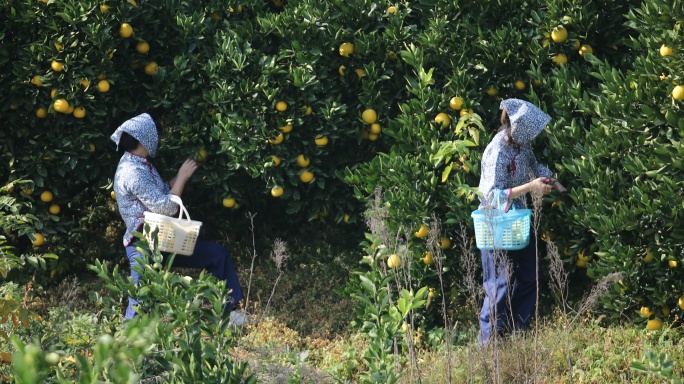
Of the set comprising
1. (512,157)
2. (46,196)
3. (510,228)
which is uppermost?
(512,157)

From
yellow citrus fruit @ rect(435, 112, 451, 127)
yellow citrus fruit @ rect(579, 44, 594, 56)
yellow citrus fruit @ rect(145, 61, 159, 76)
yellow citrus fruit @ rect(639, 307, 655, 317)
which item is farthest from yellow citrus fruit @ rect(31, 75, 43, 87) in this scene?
yellow citrus fruit @ rect(639, 307, 655, 317)

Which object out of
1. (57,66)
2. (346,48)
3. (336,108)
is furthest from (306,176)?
(57,66)

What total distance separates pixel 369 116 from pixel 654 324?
2325 mm

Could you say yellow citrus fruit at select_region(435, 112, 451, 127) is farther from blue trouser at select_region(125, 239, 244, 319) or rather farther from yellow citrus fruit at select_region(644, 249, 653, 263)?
blue trouser at select_region(125, 239, 244, 319)

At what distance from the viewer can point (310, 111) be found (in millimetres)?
6789

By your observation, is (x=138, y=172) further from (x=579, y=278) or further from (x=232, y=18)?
(x=579, y=278)

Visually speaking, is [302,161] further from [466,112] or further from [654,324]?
[654,324]

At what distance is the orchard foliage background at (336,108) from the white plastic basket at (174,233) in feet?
3.55

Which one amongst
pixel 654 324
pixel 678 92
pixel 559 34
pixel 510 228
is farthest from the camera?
pixel 559 34

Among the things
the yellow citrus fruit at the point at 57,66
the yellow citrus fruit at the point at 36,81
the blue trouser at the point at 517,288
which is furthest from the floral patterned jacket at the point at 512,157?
the yellow citrus fruit at the point at 36,81

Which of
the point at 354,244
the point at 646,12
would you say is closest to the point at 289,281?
the point at 354,244

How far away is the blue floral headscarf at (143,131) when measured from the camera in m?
6.04

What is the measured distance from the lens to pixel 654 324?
18.3 feet

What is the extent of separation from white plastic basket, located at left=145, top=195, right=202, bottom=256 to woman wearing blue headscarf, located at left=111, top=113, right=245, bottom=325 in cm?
26
